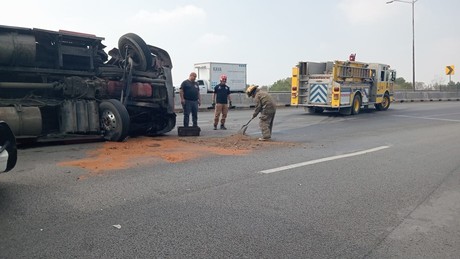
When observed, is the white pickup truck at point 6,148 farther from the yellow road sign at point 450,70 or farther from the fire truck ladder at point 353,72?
the yellow road sign at point 450,70

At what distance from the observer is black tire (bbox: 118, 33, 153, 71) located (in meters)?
9.56

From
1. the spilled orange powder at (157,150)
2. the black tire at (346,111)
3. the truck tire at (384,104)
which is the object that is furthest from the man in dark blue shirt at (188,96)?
the truck tire at (384,104)

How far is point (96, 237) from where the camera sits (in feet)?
11.6

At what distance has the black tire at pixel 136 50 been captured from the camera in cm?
956

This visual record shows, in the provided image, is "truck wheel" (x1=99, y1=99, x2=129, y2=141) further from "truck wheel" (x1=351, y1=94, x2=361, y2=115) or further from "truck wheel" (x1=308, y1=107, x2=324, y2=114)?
"truck wheel" (x1=351, y1=94, x2=361, y2=115)

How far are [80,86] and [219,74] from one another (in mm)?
27994

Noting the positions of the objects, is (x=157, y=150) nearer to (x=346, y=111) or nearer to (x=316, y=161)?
(x=316, y=161)

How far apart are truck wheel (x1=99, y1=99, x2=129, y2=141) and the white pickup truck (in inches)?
163

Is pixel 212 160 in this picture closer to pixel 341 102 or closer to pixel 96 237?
pixel 96 237

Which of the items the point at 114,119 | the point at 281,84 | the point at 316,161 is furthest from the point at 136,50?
the point at 281,84

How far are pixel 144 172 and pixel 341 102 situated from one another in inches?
556

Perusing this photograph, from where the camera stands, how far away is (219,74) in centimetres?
3625

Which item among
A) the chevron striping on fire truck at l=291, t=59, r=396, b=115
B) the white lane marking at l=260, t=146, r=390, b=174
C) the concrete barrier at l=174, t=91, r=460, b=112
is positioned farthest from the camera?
the concrete barrier at l=174, t=91, r=460, b=112

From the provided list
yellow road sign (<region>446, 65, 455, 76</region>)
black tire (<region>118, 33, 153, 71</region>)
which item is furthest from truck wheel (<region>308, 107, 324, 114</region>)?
yellow road sign (<region>446, 65, 455, 76</region>)
